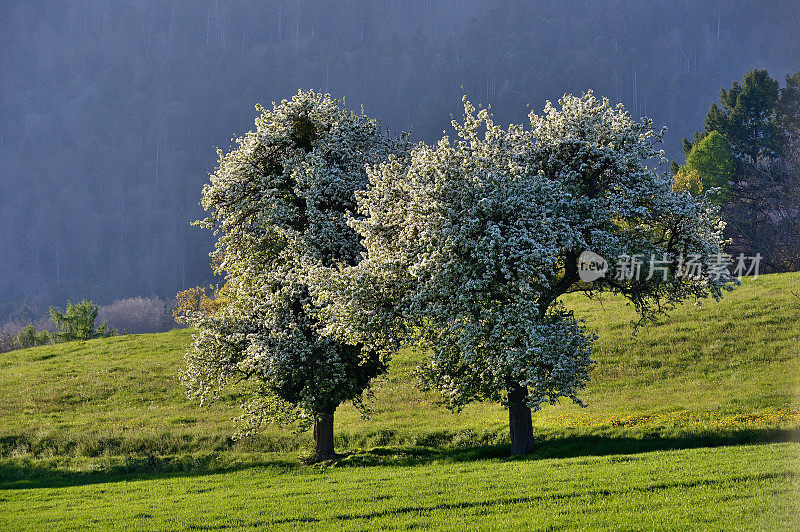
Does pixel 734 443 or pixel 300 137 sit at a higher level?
pixel 300 137

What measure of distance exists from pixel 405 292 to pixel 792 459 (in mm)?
14630

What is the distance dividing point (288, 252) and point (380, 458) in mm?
11121

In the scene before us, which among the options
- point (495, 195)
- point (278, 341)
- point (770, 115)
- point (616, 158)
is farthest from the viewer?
point (770, 115)

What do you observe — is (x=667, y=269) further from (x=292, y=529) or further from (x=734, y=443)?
(x=292, y=529)

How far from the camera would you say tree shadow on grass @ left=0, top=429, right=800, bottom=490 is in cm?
2788

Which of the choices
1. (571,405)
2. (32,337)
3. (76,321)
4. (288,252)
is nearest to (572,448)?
(571,405)

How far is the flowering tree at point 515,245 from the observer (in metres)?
23.9

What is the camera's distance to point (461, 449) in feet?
108

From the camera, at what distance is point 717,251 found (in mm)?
26844

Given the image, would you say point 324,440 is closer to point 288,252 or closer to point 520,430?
point 288,252

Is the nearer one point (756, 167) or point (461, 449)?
point (461, 449)

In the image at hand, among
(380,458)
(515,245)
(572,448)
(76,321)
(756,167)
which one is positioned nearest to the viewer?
(515,245)

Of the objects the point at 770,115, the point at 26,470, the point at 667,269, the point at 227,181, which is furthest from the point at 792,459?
the point at 770,115

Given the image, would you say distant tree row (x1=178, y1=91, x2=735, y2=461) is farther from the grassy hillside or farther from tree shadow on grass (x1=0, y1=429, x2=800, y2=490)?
the grassy hillside
